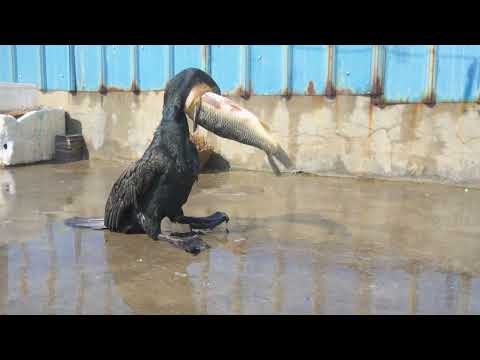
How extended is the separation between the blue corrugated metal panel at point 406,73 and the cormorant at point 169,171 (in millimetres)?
3992

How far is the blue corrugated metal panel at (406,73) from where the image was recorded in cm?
721

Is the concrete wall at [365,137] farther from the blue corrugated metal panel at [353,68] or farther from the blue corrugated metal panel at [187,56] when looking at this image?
the blue corrugated metal panel at [187,56]

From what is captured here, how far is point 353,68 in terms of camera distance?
7.64 meters

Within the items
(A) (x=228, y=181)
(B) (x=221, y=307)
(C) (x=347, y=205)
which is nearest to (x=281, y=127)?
(A) (x=228, y=181)

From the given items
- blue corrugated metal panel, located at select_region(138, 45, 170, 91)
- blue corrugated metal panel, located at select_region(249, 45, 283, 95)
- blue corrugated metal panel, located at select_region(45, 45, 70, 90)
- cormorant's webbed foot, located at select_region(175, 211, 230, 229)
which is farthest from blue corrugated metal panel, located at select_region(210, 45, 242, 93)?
cormorant's webbed foot, located at select_region(175, 211, 230, 229)

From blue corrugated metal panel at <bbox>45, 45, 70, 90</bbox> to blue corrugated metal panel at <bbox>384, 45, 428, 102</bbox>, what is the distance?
6318 mm

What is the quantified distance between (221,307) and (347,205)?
10.6 ft

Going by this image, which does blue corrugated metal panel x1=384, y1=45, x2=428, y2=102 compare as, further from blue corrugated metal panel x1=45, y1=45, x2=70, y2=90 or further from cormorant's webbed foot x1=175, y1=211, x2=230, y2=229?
blue corrugated metal panel x1=45, y1=45, x2=70, y2=90

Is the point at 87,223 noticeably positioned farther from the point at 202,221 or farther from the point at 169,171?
the point at 169,171

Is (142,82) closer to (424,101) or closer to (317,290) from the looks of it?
(424,101)

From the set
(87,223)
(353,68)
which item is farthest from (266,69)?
(87,223)

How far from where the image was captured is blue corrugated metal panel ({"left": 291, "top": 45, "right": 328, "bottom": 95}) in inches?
309

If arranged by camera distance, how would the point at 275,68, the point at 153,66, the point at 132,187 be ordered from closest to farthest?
the point at 132,187 → the point at 275,68 → the point at 153,66

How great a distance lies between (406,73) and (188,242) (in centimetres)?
465
